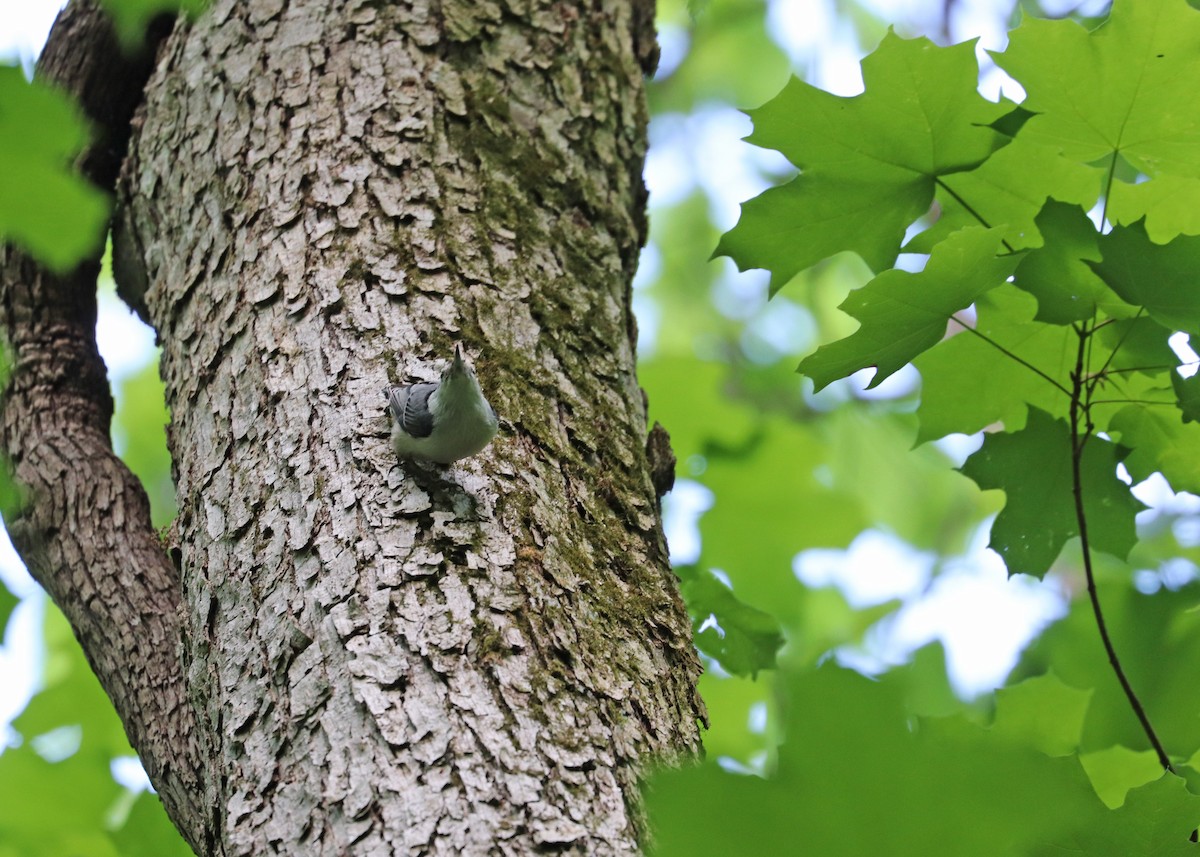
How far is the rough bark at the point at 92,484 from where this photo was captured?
1879 millimetres

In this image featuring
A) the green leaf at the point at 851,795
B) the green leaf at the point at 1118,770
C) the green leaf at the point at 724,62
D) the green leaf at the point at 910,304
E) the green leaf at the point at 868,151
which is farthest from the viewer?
the green leaf at the point at 724,62

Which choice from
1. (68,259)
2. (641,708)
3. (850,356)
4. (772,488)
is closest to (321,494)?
(68,259)

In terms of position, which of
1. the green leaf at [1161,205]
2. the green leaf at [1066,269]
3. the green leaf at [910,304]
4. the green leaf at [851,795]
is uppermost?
the green leaf at [1161,205]

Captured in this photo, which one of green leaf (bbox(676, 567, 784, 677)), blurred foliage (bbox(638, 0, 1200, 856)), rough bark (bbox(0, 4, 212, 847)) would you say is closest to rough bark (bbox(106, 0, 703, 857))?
rough bark (bbox(0, 4, 212, 847))

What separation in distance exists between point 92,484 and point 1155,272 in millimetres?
2098

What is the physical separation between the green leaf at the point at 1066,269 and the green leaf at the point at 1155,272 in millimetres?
56

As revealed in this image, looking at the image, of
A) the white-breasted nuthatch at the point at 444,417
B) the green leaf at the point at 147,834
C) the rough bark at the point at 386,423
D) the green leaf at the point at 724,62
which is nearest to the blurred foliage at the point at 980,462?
the rough bark at the point at 386,423

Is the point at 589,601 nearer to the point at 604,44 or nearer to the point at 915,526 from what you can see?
the point at 604,44

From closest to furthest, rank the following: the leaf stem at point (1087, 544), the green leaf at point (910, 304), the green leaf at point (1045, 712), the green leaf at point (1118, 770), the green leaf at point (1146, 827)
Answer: the green leaf at point (1146, 827)
the green leaf at point (910, 304)
the leaf stem at point (1087, 544)
the green leaf at point (1118, 770)
the green leaf at point (1045, 712)

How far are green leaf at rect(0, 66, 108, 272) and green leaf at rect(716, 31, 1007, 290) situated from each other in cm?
111

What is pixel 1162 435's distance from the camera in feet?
6.30

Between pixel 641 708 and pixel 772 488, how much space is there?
186 cm

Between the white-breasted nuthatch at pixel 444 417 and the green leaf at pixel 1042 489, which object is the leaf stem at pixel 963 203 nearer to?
the green leaf at pixel 1042 489

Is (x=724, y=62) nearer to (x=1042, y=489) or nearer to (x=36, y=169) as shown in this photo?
(x=1042, y=489)
